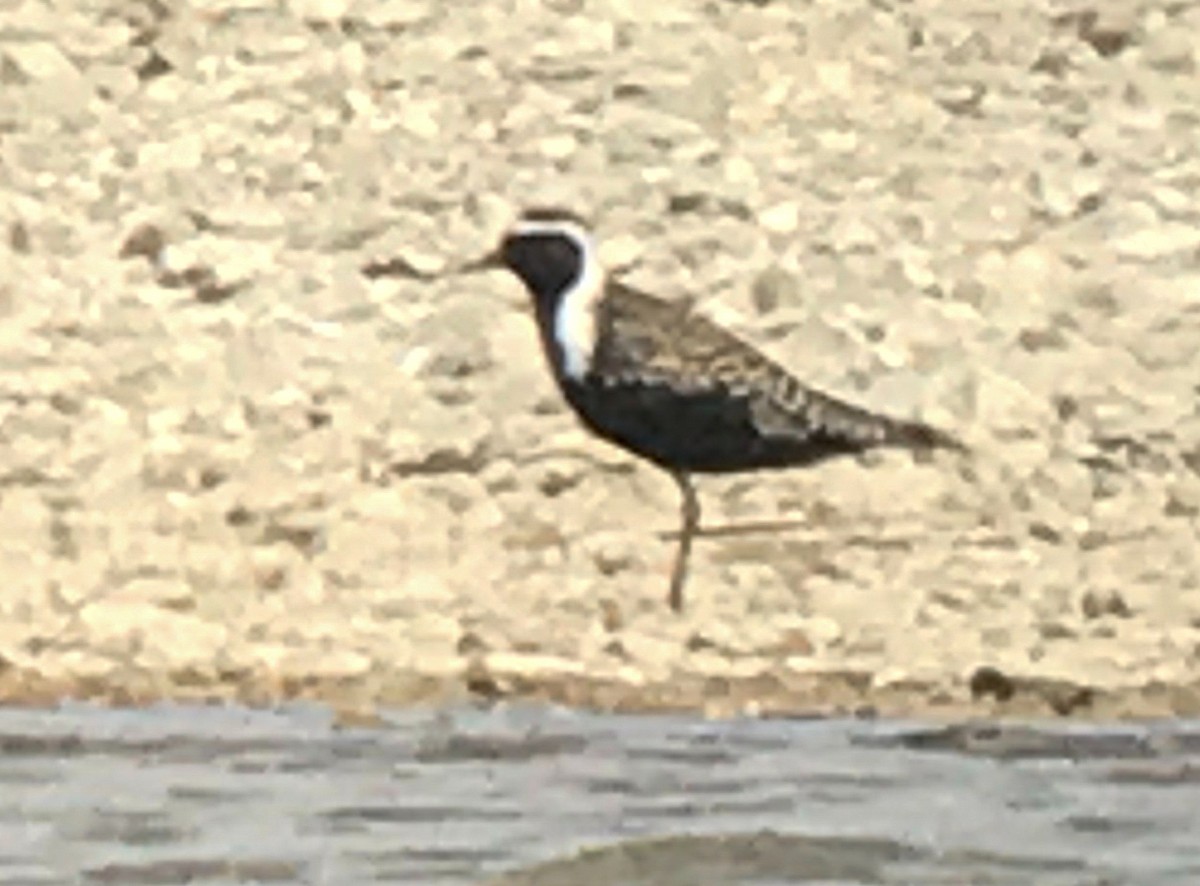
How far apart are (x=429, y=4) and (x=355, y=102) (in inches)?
5.3

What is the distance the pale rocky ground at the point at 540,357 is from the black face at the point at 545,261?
12cm

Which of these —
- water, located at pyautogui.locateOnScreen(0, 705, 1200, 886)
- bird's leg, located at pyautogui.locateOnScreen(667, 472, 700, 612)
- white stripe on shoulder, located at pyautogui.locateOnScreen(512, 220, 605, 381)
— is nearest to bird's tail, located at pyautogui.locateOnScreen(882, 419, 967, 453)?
bird's leg, located at pyautogui.locateOnScreen(667, 472, 700, 612)

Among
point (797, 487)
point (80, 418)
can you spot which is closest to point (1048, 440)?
point (797, 487)

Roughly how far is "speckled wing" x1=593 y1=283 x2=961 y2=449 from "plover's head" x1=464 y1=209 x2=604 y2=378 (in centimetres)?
3

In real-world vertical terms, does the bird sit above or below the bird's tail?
above

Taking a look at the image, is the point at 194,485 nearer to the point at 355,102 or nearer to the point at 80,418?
the point at 80,418

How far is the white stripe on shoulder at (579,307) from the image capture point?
326cm

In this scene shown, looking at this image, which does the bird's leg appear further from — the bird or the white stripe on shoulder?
the white stripe on shoulder

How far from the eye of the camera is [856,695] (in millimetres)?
3135

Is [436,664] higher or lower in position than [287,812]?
lower

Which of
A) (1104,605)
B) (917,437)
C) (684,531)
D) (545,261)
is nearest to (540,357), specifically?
(545,261)

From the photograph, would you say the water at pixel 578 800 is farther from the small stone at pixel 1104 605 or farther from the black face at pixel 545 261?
the black face at pixel 545 261

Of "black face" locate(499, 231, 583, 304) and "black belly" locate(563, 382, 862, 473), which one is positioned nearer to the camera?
"black belly" locate(563, 382, 862, 473)

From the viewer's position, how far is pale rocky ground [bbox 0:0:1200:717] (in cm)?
325
